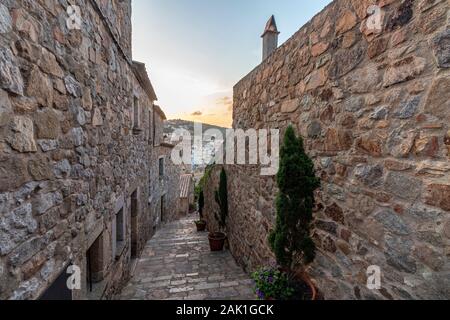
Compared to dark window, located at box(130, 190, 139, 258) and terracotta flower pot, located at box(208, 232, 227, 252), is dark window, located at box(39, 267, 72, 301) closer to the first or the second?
dark window, located at box(130, 190, 139, 258)

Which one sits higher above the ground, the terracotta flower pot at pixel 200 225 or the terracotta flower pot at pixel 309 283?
the terracotta flower pot at pixel 309 283

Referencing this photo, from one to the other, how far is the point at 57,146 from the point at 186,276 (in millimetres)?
3642

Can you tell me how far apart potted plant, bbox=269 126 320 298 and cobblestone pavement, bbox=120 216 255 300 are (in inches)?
60.7

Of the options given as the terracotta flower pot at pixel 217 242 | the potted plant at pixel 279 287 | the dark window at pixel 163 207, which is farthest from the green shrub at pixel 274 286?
the dark window at pixel 163 207

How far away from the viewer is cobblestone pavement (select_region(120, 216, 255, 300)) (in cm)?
369

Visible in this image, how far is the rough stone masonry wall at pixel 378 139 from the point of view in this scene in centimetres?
126

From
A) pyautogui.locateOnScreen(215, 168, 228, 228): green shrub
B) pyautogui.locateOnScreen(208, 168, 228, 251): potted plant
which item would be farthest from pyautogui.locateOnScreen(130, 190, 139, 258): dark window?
pyautogui.locateOnScreen(215, 168, 228, 228): green shrub

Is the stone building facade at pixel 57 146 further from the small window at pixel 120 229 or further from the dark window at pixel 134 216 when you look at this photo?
the dark window at pixel 134 216

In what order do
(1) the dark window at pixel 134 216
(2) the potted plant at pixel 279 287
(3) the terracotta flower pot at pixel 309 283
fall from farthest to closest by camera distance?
(1) the dark window at pixel 134 216 < (2) the potted plant at pixel 279 287 < (3) the terracotta flower pot at pixel 309 283

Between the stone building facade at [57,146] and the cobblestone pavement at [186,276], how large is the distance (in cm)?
75

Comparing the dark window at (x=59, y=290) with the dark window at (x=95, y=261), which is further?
the dark window at (x=95, y=261)

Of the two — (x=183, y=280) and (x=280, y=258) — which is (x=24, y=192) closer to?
(x=280, y=258)

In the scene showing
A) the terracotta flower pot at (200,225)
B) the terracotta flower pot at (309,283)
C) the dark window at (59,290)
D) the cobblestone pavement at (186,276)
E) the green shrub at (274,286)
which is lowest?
the terracotta flower pot at (200,225)

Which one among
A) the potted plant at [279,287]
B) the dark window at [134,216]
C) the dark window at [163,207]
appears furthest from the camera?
the dark window at [163,207]
